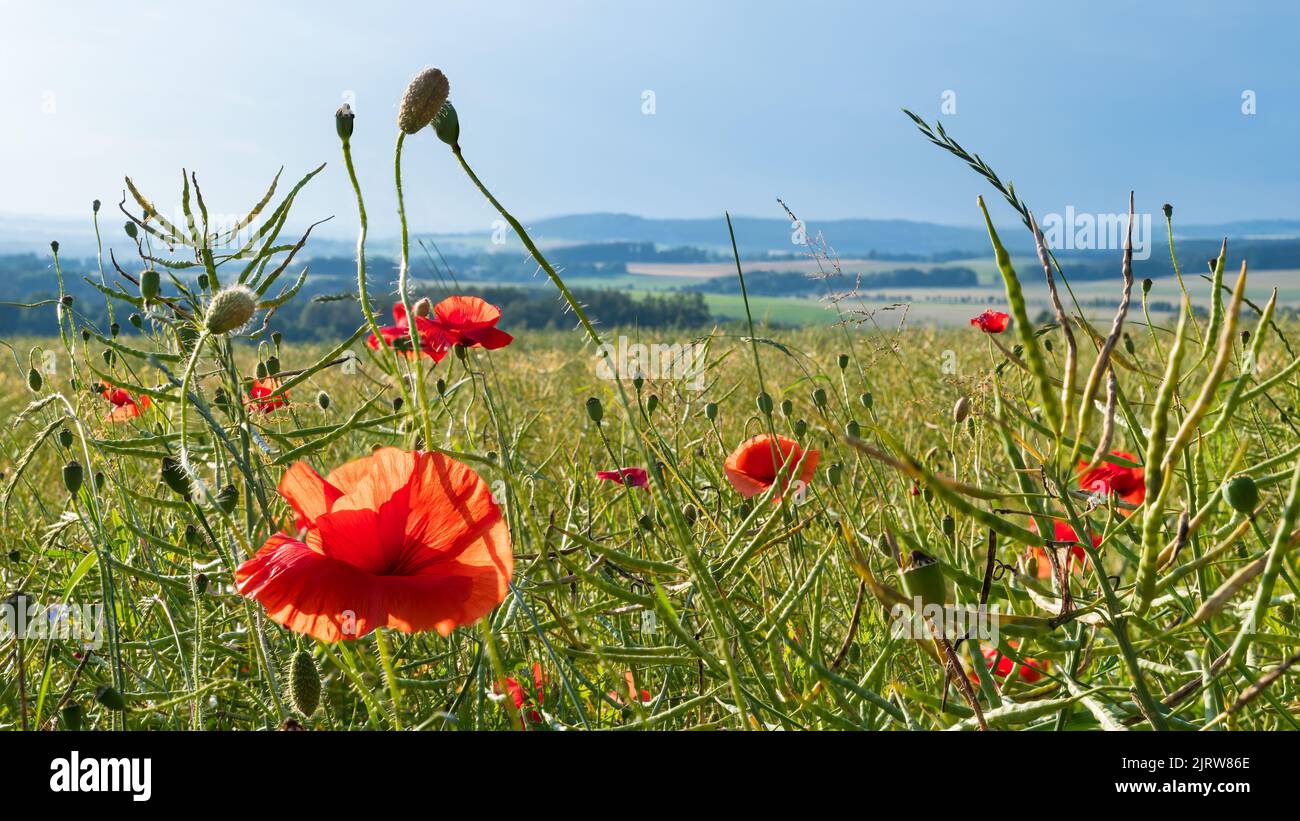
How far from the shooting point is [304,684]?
27.2 inches

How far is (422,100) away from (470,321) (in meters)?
0.85

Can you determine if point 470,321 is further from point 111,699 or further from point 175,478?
point 111,699

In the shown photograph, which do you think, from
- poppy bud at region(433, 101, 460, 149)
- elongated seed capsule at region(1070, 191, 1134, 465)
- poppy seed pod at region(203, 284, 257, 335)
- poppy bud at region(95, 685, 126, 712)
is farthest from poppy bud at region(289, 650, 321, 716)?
elongated seed capsule at region(1070, 191, 1134, 465)

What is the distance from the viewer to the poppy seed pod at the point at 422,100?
25.4 inches

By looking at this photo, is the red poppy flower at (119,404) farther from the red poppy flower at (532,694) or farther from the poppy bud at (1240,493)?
the poppy bud at (1240,493)

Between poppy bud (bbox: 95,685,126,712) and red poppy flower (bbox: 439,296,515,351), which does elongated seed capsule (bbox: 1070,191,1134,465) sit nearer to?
poppy bud (bbox: 95,685,126,712)

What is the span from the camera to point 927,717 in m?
0.88

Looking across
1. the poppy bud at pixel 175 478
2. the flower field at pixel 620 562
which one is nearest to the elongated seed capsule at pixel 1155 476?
the flower field at pixel 620 562

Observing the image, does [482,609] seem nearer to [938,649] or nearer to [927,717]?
[938,649]

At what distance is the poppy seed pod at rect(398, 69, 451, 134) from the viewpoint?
0.65m

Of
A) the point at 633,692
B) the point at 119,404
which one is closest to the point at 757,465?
the point at 633,692

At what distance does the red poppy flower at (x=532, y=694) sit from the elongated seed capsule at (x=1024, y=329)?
629 millimetres

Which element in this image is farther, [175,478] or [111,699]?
[175,478]

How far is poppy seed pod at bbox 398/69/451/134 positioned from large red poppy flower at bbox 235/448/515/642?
222 mm
